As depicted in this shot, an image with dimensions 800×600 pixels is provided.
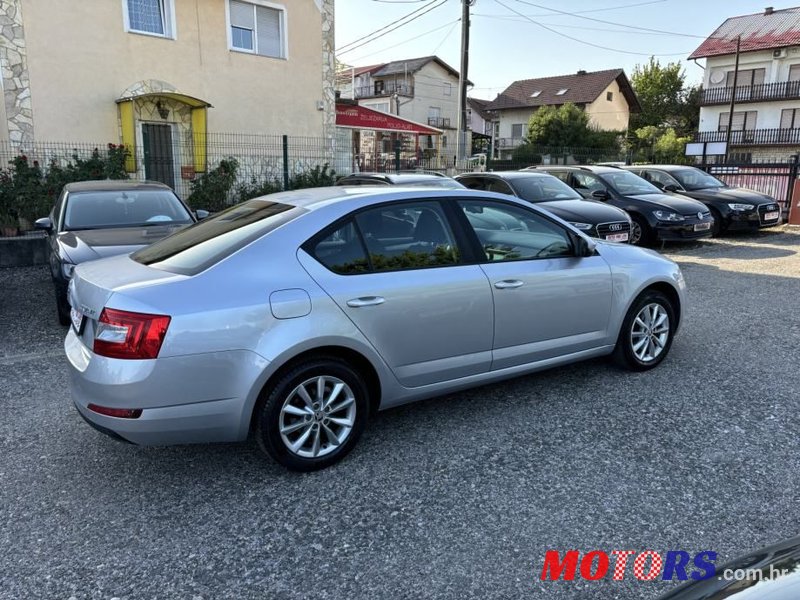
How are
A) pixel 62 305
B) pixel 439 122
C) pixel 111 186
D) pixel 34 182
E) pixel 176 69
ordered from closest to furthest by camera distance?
pixel 62 305 → pixel 111 186 → pixel 34 182 → pixel 176 69 → pixel 439 122

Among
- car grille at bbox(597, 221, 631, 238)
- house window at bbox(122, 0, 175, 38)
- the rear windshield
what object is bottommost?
car grille at bbox(597, 221, 631, 238)

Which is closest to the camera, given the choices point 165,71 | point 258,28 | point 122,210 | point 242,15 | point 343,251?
point 343,251

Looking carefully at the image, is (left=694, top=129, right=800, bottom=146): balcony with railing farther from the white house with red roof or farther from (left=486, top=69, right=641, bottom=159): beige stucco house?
(left=486, top=69, right=641, bottom=159): beige stucco house

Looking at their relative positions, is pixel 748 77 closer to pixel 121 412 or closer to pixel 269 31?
pixel 269 31

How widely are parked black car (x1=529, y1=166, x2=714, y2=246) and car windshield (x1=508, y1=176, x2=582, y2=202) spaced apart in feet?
3.43

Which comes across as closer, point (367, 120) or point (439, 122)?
point (367, 120)

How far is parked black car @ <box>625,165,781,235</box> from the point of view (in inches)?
513

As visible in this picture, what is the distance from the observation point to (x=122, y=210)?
24.5ft

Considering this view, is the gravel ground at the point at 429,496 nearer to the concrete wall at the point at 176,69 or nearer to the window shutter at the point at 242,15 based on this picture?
the concrete wall at the point at 176,69

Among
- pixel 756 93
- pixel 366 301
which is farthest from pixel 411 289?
pixel 756 93

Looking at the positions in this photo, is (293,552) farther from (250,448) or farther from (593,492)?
(593,492)

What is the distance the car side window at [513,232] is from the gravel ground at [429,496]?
1.10 m

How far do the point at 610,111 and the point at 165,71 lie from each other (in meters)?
42.7

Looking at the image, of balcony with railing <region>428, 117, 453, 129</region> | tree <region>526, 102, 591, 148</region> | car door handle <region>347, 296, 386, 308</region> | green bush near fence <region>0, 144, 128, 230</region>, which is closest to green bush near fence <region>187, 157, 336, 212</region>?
green bush near fence <region>0, 144, 128, 230</region>
